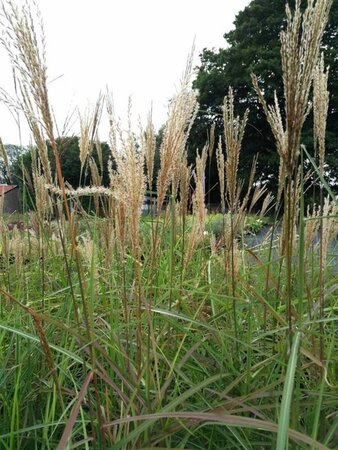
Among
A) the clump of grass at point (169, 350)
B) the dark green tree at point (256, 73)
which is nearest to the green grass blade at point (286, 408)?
the clump of grass at point (169, 350)

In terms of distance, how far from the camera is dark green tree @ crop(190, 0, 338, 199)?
22.0 meters

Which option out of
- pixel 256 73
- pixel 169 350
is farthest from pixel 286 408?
pixel 256 73

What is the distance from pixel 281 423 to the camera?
0.67 metres

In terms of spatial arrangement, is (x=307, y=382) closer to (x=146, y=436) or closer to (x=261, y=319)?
(x=261, y=319)

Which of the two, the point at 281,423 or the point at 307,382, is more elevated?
the point at 281,423

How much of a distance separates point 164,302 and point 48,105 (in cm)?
122

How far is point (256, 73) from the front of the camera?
72.0 ft

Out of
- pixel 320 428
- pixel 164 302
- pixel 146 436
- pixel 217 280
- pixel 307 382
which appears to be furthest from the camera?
pixel 217 280

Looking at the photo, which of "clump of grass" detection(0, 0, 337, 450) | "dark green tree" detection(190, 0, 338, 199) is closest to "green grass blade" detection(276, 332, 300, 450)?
"clump of grass" detection(0, 0, 337, 450)

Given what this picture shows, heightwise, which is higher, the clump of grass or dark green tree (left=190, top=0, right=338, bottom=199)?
dark green tree (left=190, top=0, right=338, bottom=199)

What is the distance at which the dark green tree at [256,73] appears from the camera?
2205cm

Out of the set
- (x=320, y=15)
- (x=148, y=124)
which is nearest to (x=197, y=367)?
(x=148, y=124)

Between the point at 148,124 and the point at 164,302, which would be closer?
the point at 148,124

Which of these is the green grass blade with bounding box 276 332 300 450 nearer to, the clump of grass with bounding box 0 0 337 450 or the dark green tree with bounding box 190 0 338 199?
the clump of grass with bounding box 0 0 337 450
